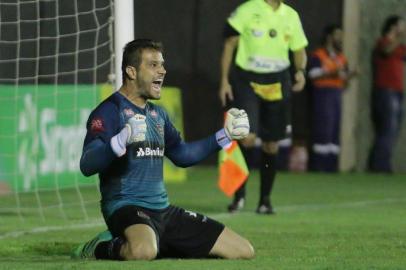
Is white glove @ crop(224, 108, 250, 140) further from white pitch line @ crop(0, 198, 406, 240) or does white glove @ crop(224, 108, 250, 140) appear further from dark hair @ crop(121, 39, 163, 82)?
white pitch line @ crop(0, 198, 406, 240)

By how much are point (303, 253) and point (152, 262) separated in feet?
3.97

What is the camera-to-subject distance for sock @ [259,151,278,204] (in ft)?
41.3

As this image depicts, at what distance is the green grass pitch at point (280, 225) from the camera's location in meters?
8.35

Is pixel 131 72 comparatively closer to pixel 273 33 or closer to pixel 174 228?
pixel 174 228

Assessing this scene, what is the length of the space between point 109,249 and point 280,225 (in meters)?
3.13

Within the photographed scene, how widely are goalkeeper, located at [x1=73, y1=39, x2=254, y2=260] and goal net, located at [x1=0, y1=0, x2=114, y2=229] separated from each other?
14.4ft

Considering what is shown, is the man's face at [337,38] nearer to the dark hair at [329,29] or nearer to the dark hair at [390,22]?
the dark hair at [329,29]

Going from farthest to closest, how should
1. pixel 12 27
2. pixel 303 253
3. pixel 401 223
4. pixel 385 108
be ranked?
pixel 385 108 < pixel 12 27 < pixel 401 223 < pixel 303 253

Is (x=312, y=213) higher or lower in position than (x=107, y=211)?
lower

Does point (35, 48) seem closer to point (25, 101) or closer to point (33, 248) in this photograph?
point (25, 101)

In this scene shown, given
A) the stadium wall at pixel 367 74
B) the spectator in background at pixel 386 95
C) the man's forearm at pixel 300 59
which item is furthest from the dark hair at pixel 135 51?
the stadium wall at pixel 367 74

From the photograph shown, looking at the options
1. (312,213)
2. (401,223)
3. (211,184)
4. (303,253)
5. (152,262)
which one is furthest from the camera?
(211,184)

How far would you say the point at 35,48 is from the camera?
14.6 metres

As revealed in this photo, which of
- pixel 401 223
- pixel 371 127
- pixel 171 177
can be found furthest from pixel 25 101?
pixel 371 127
